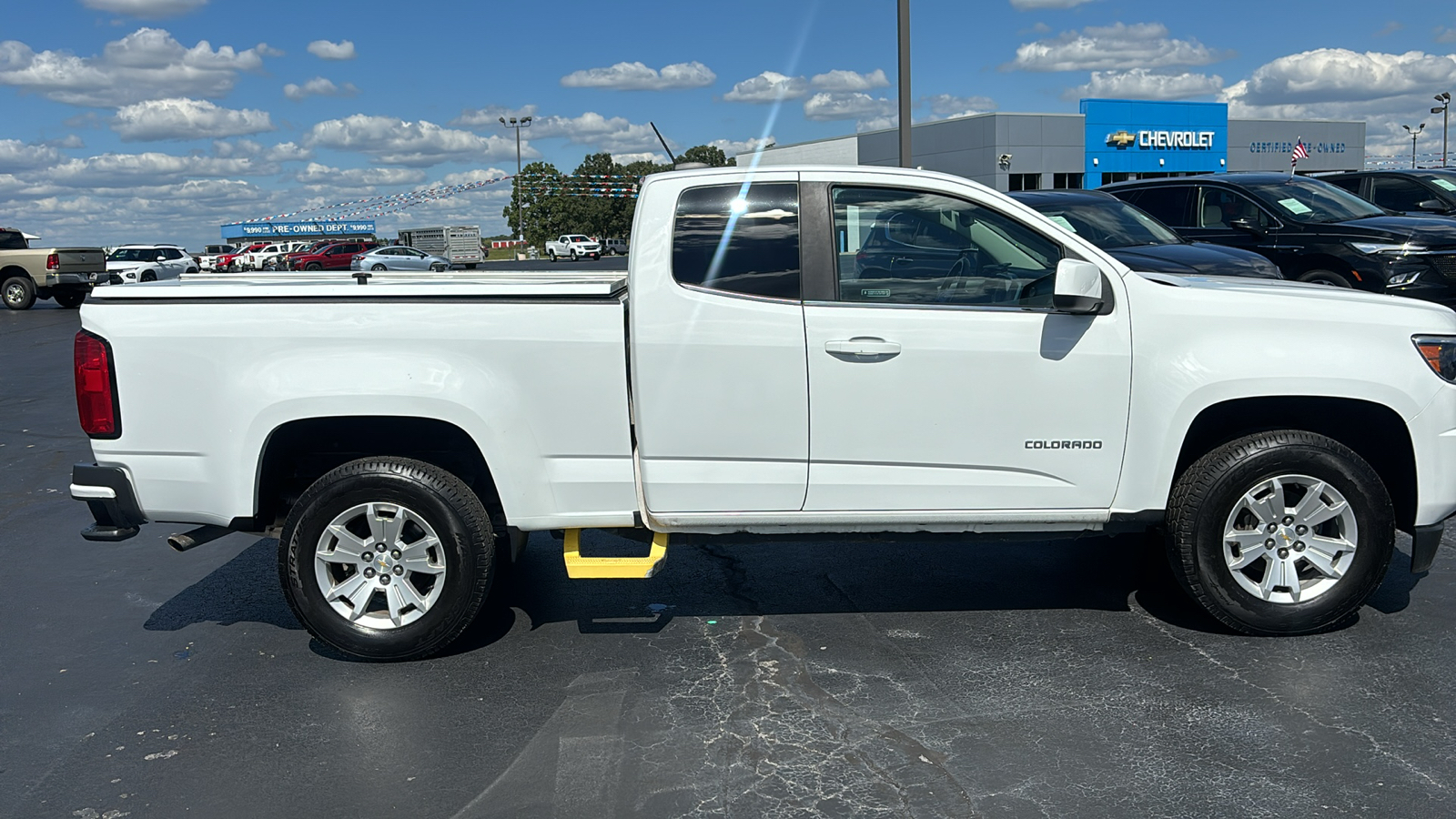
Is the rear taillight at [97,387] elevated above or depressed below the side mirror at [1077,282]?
below

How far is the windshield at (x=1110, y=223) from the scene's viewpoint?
9961 millimetres

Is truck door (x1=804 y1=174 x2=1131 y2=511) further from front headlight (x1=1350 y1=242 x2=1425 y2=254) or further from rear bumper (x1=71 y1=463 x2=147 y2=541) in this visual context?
front headlight (x1=1350 y1=242 x2=1425 y2=254)

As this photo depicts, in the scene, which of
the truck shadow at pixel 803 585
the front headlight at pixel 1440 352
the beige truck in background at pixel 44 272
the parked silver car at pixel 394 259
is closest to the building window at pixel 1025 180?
the parked silver car at pixel 394 259

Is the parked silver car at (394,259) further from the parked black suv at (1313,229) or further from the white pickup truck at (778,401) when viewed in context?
the white pickup truck at (778,401)

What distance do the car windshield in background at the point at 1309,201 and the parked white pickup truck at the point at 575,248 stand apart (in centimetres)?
5648

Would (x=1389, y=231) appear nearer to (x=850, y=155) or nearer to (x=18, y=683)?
(x=18, y=683)

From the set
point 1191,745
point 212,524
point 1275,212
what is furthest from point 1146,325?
point 1275,212

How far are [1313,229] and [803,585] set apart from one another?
8.08 m

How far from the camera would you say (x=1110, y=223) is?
33.6 feet

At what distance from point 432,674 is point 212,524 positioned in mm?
1100

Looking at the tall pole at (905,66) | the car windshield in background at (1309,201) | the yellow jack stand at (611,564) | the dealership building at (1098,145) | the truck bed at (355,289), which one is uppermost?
the dealership building at (1098,145)

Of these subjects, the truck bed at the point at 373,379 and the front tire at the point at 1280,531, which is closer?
the truck bed at the point at 373,379

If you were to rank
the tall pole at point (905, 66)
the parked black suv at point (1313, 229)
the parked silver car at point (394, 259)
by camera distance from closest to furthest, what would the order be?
the parked black suv at point (1313, 229) → the tall pole at point (905, 66) → the parked silver car at point (394, 259)

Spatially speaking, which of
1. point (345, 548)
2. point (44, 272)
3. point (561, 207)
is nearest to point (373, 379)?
point (345, 548)
